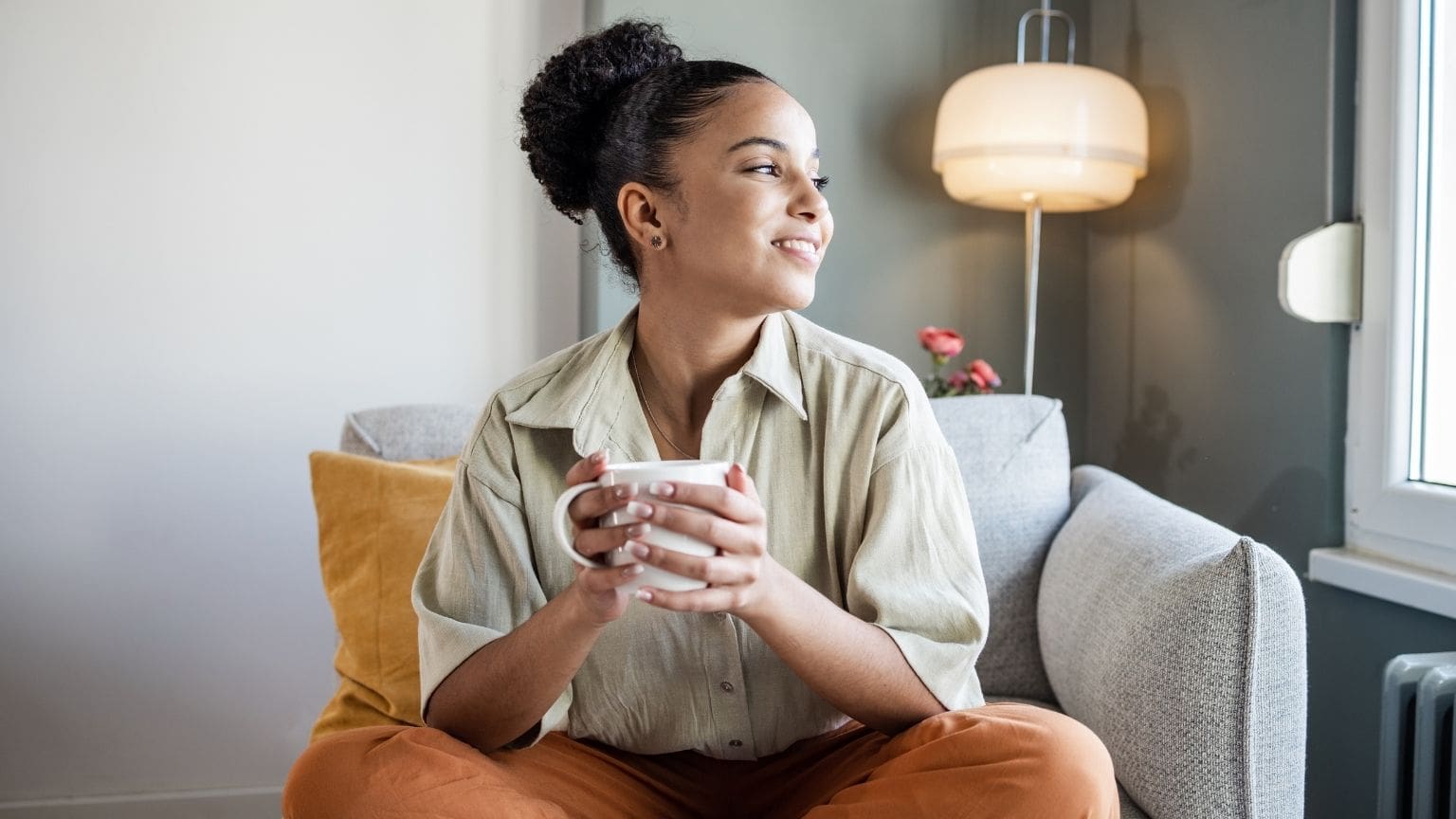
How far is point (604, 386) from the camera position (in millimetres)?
1281

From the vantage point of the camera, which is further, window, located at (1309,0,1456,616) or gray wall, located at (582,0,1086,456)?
gray wall, located at (582,0,1086,456)

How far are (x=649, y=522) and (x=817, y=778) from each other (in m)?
0.47

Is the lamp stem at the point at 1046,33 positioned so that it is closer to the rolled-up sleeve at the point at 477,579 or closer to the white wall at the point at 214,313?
the white wall at the point at 214,313

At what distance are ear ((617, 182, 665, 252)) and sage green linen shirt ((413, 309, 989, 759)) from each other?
17cm

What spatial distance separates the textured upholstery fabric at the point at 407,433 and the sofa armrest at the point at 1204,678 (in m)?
1.07

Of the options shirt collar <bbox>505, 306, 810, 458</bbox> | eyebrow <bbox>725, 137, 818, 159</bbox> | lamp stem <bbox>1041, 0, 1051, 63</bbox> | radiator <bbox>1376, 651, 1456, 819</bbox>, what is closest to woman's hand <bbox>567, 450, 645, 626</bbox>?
shirt collar <bbox>505, 306, 810, 458</bbox>

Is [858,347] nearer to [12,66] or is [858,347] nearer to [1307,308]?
[1307,308]

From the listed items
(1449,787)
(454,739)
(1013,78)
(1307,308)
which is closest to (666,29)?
(1013,78)

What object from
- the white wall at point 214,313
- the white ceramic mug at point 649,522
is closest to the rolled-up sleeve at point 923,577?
the white ceramic mug at point 649,522

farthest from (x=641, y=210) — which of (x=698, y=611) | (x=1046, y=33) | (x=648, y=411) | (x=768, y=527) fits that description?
(x=1046, y=33)

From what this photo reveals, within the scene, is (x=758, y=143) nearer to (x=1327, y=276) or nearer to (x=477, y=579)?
(x=477, y=579)

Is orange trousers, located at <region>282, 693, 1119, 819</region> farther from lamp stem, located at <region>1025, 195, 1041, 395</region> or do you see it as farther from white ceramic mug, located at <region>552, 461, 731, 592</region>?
lamp stem, located at <region>1025, 195, 1041, 395</region>

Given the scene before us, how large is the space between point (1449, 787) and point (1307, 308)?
0.73m

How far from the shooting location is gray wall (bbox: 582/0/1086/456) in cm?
240
